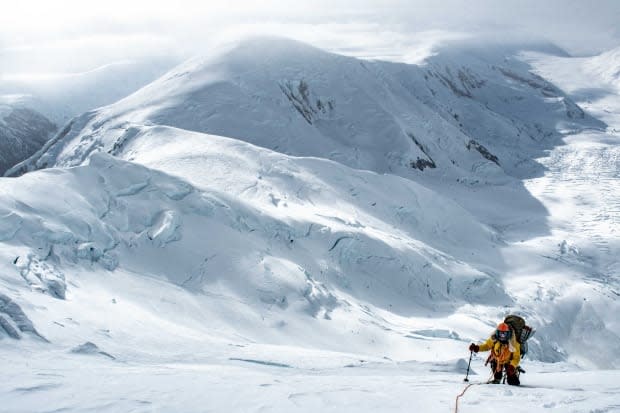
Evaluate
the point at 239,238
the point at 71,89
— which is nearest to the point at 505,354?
the point at 239,238

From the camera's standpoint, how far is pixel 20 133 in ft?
270

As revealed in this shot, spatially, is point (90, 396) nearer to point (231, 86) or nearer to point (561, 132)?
point (231, 86)

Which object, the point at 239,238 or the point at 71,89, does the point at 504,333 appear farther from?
the point at 71,89

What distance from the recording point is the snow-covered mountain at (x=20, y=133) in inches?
2931

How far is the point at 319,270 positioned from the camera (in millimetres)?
19734

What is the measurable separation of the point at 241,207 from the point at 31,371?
14.4 metres

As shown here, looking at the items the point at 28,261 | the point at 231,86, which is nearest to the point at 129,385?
the point at 28,261

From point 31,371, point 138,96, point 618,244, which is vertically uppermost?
point 138,96

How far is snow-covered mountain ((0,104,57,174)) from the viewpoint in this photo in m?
74.4

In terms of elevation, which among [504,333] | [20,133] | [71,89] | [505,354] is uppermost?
[71,89]

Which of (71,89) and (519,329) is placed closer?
(519,329)

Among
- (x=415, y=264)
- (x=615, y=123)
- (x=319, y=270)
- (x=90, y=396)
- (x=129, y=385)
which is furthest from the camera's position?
(x=615, y=123)

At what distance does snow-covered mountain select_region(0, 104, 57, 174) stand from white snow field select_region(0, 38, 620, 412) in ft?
103

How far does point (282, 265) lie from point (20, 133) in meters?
79.5
